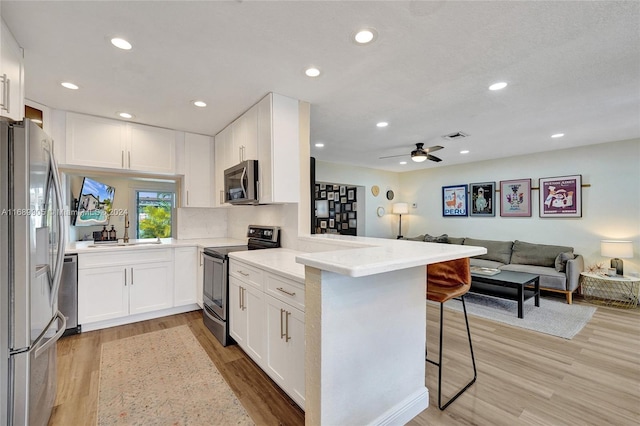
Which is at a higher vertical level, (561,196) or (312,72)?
(312,72)

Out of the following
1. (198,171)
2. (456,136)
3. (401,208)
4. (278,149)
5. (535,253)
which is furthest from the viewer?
(401,208)

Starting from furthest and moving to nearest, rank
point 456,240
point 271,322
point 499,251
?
point 456,240, point 499,251, point 271,322

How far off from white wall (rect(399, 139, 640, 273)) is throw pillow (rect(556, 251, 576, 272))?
0.49 metres

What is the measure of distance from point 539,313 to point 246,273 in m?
3.68

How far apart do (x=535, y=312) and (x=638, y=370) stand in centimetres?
132

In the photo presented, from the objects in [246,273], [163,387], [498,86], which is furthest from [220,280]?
[498,86]

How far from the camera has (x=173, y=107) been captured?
2.88 m

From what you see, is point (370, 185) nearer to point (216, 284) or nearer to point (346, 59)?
point (216, 284)

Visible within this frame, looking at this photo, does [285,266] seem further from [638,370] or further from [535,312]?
[535,312]

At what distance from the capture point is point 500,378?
2162 millimetres

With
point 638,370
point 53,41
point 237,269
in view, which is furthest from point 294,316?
point 638,370

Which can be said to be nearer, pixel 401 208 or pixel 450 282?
pixel 450 282

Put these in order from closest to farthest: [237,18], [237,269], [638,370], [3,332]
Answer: [3,332] < [237,18] < [638,370] < [237,269]

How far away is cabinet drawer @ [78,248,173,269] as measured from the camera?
291cm
